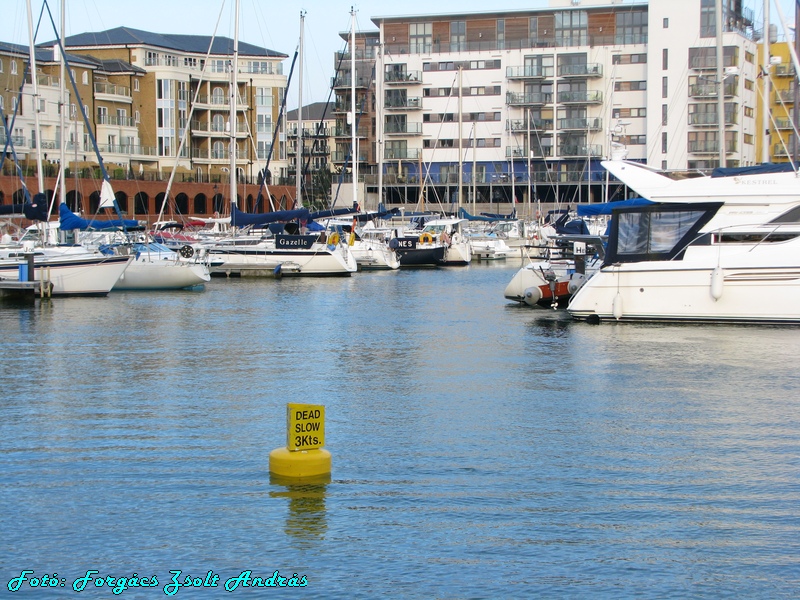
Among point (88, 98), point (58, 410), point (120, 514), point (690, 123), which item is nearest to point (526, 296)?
point (58, 410)

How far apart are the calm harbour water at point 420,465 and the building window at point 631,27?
234 feet

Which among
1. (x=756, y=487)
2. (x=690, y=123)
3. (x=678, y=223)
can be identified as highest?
(x=690, y=123)

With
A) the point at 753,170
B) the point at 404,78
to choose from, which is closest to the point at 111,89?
the point at 404,78

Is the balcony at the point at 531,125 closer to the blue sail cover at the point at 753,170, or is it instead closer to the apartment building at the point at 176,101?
the apartment building at the point at 176,101

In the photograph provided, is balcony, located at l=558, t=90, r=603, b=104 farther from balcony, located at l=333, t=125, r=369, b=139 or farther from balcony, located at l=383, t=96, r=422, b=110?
balcony, located at l=333, t=125, r=369, b=139

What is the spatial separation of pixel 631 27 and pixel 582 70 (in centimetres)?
555

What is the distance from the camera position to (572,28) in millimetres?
95312

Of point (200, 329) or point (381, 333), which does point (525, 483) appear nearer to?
point (381, 333)

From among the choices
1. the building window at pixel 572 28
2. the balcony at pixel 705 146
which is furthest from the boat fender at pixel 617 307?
the building window at pixel 572 28

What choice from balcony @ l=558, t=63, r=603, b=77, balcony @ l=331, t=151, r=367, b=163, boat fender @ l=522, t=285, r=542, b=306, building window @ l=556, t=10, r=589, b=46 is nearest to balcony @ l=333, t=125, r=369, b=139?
balcony @ l=331, t=151, r=367, b=163

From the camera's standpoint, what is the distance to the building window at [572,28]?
94.9 m

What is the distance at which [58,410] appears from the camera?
1697 cm

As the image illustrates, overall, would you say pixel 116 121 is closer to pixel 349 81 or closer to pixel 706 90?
pixel 349 81

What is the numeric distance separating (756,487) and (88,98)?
84.9m
